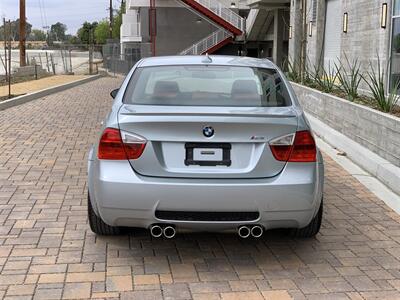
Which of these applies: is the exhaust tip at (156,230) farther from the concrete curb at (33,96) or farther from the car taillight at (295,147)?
the concrete curb at (33,96)

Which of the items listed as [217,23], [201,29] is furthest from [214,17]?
[201,29]

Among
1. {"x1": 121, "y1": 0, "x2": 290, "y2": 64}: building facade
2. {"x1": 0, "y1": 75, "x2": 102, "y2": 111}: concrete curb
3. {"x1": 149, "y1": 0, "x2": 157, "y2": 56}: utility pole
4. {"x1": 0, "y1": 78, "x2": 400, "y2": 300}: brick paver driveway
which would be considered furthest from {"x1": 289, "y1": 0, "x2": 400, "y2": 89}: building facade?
{"x1": 149, "y1": 0, "x2": 157, "y2": 56}: utility pole

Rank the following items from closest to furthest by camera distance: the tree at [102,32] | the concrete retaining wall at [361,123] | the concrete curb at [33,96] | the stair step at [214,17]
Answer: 1. the concrete retaining wall at [361,123]
2. the concrete curb at [33,96]
3. the stair step at [214,17]
4. the tree at [102,32]

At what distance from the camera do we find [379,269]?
14.8 ft

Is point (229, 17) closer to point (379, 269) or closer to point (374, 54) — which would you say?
point (374, 54)

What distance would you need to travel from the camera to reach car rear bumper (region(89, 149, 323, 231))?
166 inches

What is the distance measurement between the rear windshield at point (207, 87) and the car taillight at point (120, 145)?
549mm

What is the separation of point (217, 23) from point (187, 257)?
35.2 m

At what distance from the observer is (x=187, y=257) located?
475 cm

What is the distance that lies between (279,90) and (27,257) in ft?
8.27

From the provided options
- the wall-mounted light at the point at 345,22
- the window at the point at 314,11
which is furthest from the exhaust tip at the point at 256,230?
the window at the point at 314,11

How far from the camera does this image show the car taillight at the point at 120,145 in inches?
169

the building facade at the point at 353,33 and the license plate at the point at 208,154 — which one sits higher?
the building facade at the point at 353,33

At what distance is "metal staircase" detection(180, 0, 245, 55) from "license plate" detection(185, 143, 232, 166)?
34.4m
